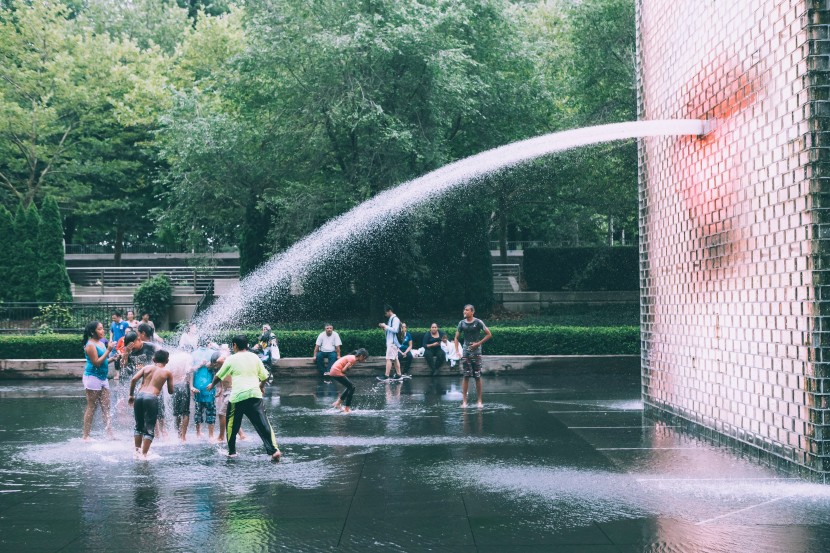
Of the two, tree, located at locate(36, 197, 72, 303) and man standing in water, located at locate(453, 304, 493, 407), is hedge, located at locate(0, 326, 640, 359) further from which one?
man standing in water, located at locate(453, 304, 493, 407)

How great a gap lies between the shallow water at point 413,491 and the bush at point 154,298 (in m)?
16.4

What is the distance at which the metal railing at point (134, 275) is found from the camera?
118 feet

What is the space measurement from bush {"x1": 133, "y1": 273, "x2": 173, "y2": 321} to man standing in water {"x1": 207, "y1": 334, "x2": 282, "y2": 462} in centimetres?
2055

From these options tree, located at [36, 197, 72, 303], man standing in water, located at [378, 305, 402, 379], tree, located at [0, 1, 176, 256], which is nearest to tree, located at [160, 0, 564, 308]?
man standing in water, located at [378, 305, 402, 379]

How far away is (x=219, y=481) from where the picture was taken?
873 centimetres

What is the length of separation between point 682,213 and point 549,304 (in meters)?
18.7

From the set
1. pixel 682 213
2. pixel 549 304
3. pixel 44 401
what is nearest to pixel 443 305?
pixel 549 304

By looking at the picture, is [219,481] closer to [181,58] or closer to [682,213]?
[682,213]

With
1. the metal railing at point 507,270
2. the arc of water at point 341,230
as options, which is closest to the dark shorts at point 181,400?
the arc of water at point 341,230

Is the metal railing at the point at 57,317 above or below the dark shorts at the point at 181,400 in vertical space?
above

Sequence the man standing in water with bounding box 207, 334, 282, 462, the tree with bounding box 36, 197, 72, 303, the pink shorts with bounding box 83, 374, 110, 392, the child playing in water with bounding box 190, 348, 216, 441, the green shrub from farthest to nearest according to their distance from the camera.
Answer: the tree with bounding box 36, 197, 72, 303 < the green shrub < the pink shorts with bounding box 83, 374, 110, 392 < the child playing in water with bounding box 190, 348, 216, 441 < the man standing in water with bounding box 207, 334, 282, 462

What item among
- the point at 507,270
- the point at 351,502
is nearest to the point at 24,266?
the point at 507,270

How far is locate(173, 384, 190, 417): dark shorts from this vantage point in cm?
1160

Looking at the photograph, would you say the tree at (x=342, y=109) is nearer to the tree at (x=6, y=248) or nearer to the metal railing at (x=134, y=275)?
the tree at (x=6, y=248)
